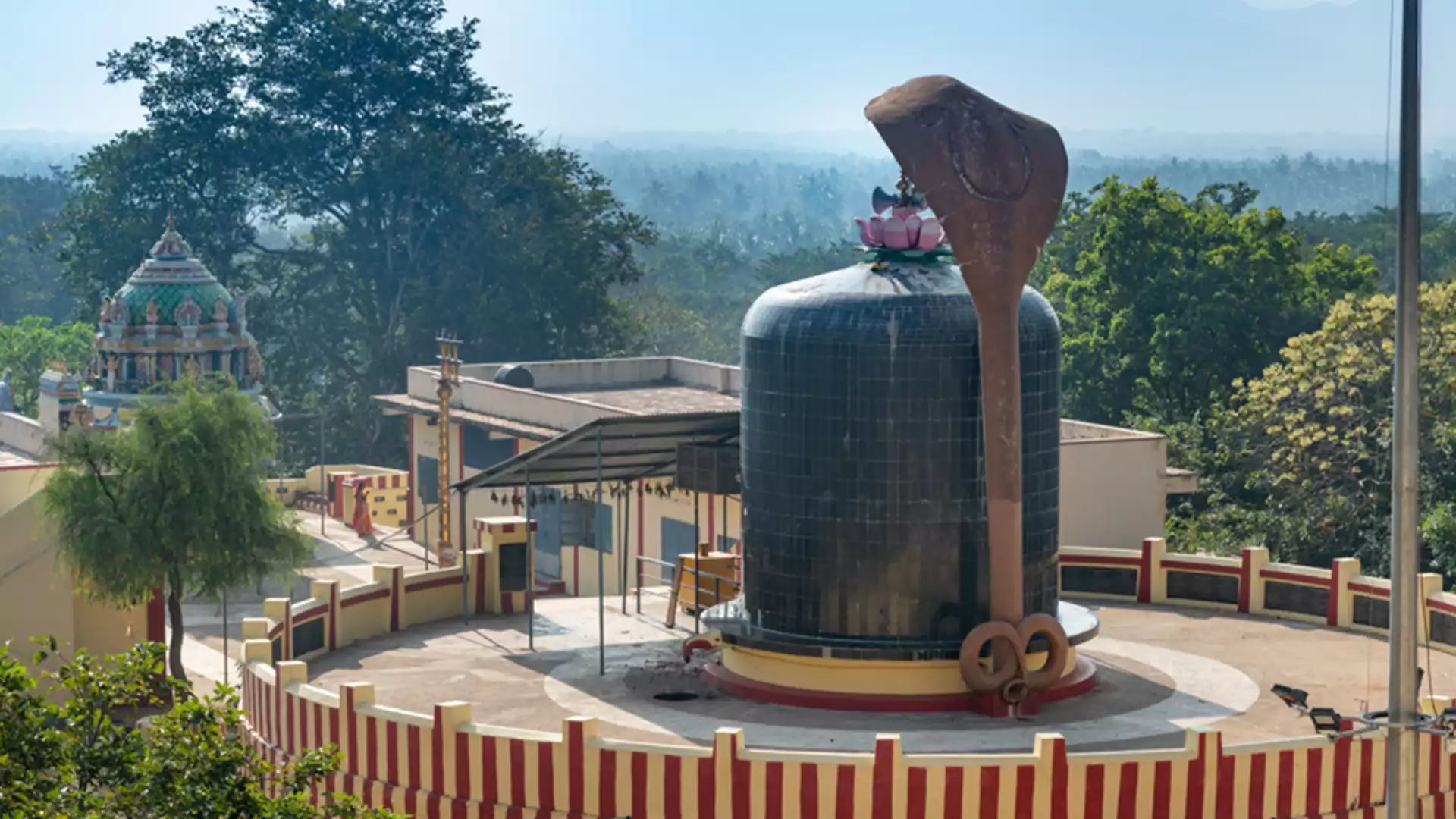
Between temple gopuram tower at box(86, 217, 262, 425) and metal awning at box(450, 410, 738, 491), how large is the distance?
29450 mm

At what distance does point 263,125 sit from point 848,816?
233ft

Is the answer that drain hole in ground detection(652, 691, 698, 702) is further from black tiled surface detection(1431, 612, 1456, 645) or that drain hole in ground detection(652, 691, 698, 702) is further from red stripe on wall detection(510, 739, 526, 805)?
black tiled surface detection(1431, 612, 1456, 645)

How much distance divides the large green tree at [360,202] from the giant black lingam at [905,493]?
6088 centimetres

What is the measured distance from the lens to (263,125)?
91.8 m

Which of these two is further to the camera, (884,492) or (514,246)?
(514,246)

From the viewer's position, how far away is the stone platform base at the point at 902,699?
A: 27859 millimetres

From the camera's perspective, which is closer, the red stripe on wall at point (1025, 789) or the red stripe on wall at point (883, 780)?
the red stripe on wall at point (883, 780)

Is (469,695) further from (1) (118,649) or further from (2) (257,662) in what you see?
(1) (118,649)

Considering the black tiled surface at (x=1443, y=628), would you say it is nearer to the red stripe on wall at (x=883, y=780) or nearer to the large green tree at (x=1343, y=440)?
the red stripe on wall at (x=883, y=780)

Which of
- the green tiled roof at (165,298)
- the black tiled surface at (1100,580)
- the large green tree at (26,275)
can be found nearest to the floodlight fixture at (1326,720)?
the black tiled surface at (1100,580)

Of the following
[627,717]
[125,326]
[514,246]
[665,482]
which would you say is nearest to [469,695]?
[627,717]

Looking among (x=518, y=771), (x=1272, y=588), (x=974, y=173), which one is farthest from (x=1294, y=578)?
(x=518, y=771)

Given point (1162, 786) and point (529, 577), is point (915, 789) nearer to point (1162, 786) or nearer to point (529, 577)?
point (1162, 786)

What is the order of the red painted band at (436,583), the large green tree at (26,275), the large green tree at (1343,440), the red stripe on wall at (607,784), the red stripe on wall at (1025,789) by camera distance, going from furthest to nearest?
the large green tree at (26,275)
the large green tree at (1343,440)
the red painted band at (436,583)
the red stripe on wall at (607,784)
the red stripe on wall at (1025,789)
